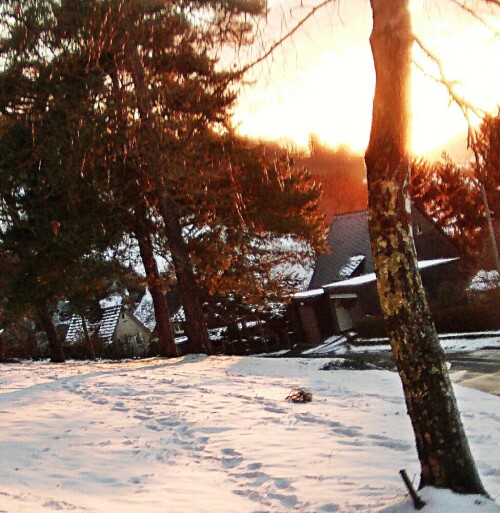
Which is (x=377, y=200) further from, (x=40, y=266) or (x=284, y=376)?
(x=40, y=266)

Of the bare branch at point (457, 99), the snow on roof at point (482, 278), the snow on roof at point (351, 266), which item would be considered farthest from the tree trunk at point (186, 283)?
the snow on roof at point (351, 266)

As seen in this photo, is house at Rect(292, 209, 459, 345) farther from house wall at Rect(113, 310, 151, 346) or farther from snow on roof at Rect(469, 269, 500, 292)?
house wall at Rect(113, 310, 151, 346)

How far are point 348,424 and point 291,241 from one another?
16435 mm

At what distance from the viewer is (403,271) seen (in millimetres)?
5090

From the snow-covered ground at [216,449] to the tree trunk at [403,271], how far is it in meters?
0.38

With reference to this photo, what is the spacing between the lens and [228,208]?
1817 centimetres

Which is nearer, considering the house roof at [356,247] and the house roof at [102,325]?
the house roof at [356,247]

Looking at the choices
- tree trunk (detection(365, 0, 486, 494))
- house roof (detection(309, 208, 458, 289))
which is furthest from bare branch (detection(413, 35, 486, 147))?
house roof (detection(309, 208, 458, 289))

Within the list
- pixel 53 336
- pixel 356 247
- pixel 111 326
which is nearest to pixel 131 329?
pixel 111 326

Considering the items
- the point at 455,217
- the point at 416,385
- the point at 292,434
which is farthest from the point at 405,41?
the point at 455,217

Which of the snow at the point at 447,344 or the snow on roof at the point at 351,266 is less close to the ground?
the snow on roof at the point at 351,266

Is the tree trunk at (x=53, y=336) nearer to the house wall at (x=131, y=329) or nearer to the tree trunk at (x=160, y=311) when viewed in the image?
the tree trunk at (x=160, y=311)

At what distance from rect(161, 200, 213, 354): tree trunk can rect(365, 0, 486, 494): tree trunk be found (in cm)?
1388

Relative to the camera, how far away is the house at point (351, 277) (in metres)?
35.3
